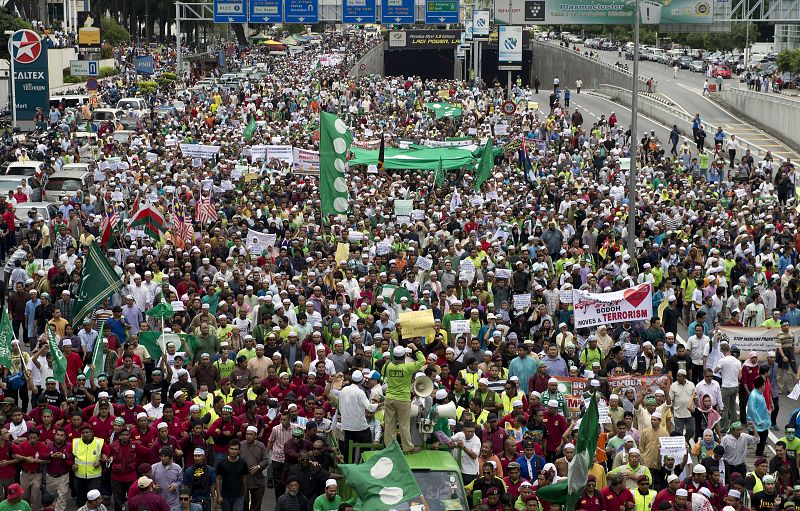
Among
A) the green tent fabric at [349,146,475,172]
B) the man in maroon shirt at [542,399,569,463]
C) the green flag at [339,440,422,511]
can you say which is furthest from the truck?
the green tent fabric at [349,146,475,172]

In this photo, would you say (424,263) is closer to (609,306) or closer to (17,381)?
(609,306)

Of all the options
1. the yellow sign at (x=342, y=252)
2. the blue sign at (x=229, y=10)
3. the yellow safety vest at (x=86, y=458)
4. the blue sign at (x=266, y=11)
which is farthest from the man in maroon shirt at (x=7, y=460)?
the blue sign at (x=229, y=10)

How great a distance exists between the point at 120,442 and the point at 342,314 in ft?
17.9

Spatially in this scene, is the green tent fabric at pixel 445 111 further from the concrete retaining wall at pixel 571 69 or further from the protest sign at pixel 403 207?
the protest sign at pixel 403 207

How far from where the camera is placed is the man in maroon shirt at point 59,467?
14.8 m

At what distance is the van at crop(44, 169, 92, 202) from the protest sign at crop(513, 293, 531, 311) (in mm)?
15411

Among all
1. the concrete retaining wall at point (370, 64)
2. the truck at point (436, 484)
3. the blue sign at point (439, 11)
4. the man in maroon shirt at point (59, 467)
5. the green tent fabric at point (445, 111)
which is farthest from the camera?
the concrete retaining wall at point (370, 64)

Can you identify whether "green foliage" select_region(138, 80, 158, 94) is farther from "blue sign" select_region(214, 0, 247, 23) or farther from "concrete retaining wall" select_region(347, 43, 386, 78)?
"concrete retaining wall" select_region(347, 43, 386, 78)

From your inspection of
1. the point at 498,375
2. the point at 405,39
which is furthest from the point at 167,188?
the point at 405,39

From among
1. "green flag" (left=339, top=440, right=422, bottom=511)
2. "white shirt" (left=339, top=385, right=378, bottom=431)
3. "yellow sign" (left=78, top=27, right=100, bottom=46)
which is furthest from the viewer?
"yellow sign" (left=78, top=27, right=100, bottom=46)

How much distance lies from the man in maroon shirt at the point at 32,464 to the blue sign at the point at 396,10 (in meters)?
47.6

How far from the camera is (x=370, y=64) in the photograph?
8988 cm

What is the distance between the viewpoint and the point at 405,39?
9575cm

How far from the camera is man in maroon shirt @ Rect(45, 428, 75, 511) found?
14781 millimetres
